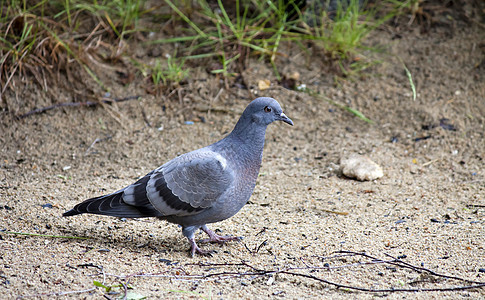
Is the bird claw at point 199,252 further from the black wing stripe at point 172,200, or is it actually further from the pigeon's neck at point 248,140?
the pigeon's neck at point 248,140

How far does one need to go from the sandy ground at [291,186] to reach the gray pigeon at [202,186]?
248 millimetres

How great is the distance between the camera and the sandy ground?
9.95 ft

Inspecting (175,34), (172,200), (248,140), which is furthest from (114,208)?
(175,34)

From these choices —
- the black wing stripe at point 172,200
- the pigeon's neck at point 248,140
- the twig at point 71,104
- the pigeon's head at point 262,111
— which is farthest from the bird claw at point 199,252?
the twig at point 71,104

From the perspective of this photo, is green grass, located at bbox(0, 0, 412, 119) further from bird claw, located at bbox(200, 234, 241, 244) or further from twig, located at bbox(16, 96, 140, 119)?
bird claw, located at bbox(200, 234, 241, 244)

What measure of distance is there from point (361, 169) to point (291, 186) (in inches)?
25.0

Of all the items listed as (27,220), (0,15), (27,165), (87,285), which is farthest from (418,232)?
(0,15)

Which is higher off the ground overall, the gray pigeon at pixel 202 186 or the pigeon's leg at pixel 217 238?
the gray pigeon at pixel 202 186

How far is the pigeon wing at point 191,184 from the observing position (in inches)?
130

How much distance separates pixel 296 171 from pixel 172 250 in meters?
1.72

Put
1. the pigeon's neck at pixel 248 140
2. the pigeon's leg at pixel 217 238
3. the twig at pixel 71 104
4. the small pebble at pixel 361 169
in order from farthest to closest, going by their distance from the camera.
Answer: the twig at pixel 71 104, the small pebble at pixel 361 169, the pigeon's leg at pixel 217 238, the pigeon's neck at pixel 248 140

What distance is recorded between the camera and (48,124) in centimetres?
533

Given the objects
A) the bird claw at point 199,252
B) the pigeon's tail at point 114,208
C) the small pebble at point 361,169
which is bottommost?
the small pebble at point 361,169

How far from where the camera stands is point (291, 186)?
4570mm
